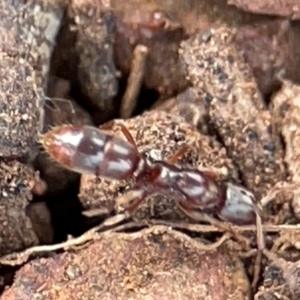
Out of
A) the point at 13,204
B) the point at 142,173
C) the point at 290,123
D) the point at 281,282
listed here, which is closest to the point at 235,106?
the point at 290,123

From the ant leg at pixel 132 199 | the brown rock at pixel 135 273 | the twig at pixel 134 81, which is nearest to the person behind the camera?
the brown rock at pixel 135 273

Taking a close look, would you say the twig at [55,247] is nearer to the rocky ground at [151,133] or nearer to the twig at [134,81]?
the rocky ground at [151,133]

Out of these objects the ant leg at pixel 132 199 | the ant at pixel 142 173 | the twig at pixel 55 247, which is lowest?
the twig at pixel 55 247

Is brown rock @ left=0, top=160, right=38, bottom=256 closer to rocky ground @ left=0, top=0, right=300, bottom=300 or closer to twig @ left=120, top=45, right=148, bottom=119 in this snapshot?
rocky ground @ left=0, top=0, right=300, bottom=300

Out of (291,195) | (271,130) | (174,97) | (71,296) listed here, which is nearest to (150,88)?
(174,97)

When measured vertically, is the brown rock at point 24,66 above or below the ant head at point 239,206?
above

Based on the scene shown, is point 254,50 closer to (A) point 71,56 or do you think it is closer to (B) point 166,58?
(B) point 166,58

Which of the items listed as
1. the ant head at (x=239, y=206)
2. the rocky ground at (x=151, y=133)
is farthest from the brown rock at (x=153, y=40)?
the ant head at (x=239, y=206)

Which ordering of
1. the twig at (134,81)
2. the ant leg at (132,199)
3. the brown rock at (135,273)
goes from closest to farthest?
1. the brown rock at (135,273)
2. the ant leg at (132,199)
3. the twig at (134,81)
